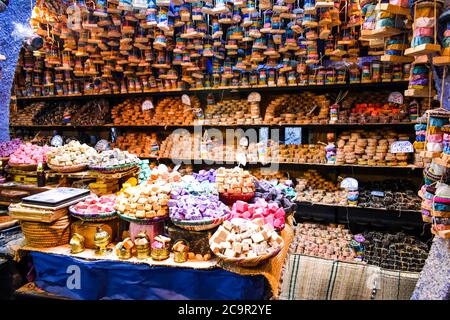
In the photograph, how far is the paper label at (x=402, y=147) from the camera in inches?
159

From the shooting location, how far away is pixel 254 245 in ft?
6.50

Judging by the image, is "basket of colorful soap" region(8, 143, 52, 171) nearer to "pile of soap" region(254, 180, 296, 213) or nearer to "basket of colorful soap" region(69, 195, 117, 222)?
"basket of colorful soap" region(69, 195, 117, 222)

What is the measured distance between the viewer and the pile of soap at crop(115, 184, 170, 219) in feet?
7.59

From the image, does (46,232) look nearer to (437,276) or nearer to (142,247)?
(142,247)

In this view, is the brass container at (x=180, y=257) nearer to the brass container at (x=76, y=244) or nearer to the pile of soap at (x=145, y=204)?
the pile of soap at (x=145, y=204)

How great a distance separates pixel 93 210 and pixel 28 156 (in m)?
1.68

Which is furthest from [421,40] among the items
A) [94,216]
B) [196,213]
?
[94,216]

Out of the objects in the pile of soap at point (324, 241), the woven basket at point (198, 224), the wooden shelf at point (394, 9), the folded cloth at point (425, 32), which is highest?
the wooden shelf at point (394, 9)

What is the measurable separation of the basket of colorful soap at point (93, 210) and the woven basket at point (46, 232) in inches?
4.7

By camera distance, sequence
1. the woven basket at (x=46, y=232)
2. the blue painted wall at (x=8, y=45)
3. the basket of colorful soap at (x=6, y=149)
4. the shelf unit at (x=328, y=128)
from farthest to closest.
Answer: the shelf unit at (x=328, y=128) < the blue painted wall at (x=8, y=45) < the basket of colorful soap at (x=6, y=149) < the woven basket at (x=46, y=232)

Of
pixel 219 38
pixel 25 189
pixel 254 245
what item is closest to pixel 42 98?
pixel 25 189

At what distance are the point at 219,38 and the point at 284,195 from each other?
221 cm

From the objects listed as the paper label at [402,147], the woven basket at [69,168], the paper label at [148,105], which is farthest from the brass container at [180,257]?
the paper label at [148,105]

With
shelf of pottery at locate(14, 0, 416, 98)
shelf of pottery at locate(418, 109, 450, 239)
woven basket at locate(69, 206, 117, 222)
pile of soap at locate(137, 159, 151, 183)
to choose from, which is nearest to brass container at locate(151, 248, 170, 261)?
woven basket at locate(69, 206, 117, 222)
